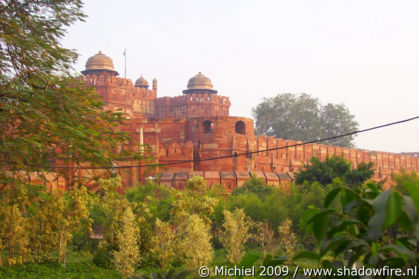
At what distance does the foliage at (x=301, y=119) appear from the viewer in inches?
2099

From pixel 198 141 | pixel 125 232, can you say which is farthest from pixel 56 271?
pixel 198 141

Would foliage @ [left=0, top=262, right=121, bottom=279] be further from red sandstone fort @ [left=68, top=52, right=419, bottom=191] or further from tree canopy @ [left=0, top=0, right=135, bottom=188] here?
red sandstone fort @ [left=68, top=52, right=419, bottom=191]

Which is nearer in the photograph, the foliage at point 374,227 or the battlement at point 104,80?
the foliage at point 374,227

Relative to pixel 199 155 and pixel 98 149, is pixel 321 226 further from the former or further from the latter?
pixel 199 155

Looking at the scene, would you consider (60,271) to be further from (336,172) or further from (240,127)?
(240,127)

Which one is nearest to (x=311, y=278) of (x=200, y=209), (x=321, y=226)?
(x=321, y=226)

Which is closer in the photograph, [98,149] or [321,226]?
[321,226]

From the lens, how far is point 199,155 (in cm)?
3225

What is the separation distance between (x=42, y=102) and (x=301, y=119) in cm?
4717

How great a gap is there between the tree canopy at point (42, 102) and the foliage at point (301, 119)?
44389mm

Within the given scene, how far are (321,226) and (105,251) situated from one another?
455 inches

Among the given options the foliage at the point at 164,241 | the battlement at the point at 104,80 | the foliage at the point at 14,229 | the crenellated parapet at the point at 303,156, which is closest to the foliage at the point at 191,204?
the foliage at the point at 164,241

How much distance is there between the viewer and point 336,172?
2047 cm

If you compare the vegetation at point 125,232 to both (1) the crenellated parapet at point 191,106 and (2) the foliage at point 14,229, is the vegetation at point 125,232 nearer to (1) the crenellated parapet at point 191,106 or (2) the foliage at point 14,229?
(2) the foliage at point 14,229
